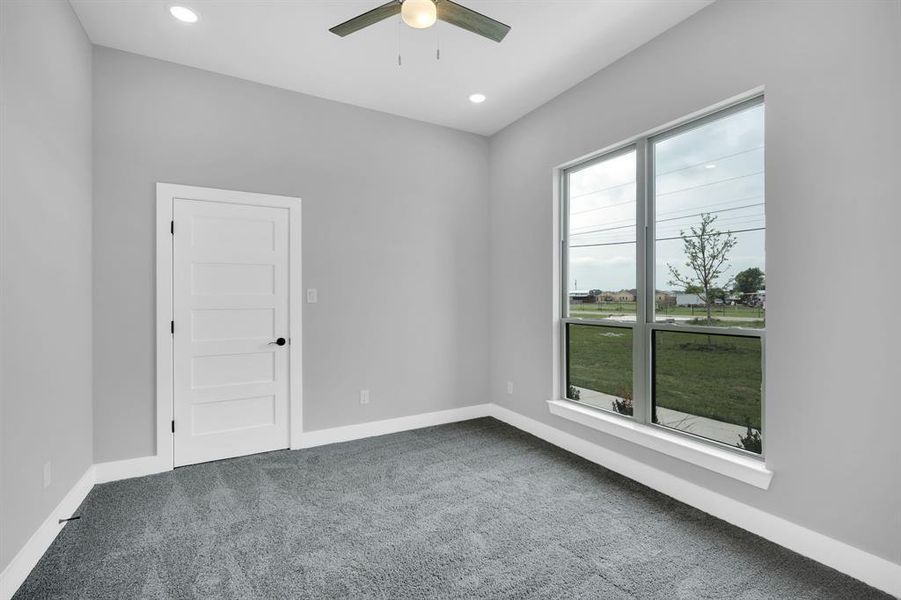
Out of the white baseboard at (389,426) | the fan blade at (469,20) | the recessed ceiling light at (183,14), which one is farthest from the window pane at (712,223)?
the recessed ceiling light at (183,14)

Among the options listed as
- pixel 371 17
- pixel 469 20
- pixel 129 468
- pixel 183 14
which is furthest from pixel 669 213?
pixel 129 468

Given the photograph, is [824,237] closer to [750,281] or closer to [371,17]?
[750,281]

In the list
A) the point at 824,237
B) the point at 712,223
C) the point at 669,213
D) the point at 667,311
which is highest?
the point at 669,213

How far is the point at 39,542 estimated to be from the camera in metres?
2.06

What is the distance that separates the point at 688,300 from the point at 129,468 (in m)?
3.90

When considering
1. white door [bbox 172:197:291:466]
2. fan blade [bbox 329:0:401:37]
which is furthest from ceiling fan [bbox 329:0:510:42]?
white door [bbox 172:197:291:466]

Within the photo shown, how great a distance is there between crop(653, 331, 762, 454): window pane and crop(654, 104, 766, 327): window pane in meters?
0.13

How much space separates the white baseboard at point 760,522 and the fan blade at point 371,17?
3053 millimetres

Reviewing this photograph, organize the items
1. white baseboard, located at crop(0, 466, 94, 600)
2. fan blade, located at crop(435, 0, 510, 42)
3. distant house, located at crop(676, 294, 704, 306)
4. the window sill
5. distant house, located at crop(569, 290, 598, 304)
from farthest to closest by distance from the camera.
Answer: distant house, located at crop(569, 290, 598, 304)
distant house, located at crop(676, 294, 704, 306)
the window sill
fan blade, located at crop(435, 0, 510, 42)
white baseboard, located at crop(0, 466, 94, 600)

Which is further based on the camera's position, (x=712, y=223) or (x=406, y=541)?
(x=712, y=223)

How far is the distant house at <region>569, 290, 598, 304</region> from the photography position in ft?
11.5

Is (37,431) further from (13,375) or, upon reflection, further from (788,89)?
(788,89)

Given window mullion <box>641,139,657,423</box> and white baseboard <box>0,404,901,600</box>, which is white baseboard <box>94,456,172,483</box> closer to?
white baseboard <box>0,404,901,600</box>

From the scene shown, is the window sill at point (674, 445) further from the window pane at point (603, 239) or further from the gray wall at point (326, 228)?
the gray wall at point (326, 228)
